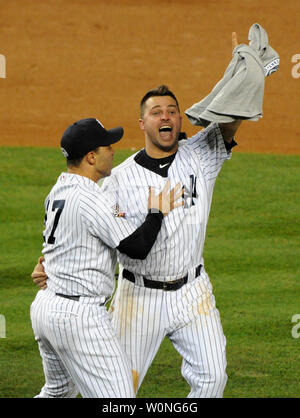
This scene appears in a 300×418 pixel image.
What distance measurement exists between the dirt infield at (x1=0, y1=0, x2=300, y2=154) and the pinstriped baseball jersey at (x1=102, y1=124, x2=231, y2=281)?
27.9 feet

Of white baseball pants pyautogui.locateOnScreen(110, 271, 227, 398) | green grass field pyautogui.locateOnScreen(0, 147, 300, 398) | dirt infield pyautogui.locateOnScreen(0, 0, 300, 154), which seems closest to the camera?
white baseball pants pyautogui.locateOnScreen(110, 271, 227, 398)

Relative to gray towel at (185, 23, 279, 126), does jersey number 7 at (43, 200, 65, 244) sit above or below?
below

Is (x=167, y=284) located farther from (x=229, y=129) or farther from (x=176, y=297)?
(x=229, y=129)

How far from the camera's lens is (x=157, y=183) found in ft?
17.4

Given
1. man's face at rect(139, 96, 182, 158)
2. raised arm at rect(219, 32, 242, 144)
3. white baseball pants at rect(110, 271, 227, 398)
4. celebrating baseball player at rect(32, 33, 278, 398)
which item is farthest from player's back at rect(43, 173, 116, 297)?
raised arm at rect(219, 32, 242, 144)

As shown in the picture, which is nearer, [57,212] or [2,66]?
[57,212]

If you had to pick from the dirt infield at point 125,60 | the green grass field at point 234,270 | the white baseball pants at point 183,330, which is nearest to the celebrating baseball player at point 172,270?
the white baseball pants at point 183,330

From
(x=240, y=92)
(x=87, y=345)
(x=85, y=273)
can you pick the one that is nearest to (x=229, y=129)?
(x=240, y=92)

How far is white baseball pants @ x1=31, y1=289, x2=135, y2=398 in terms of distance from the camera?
15.1ft

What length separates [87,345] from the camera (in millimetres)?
4598

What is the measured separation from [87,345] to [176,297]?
74cm

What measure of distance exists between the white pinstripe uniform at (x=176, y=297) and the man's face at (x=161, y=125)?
119mm

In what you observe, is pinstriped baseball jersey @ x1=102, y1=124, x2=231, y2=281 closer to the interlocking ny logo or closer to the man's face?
the man's face
